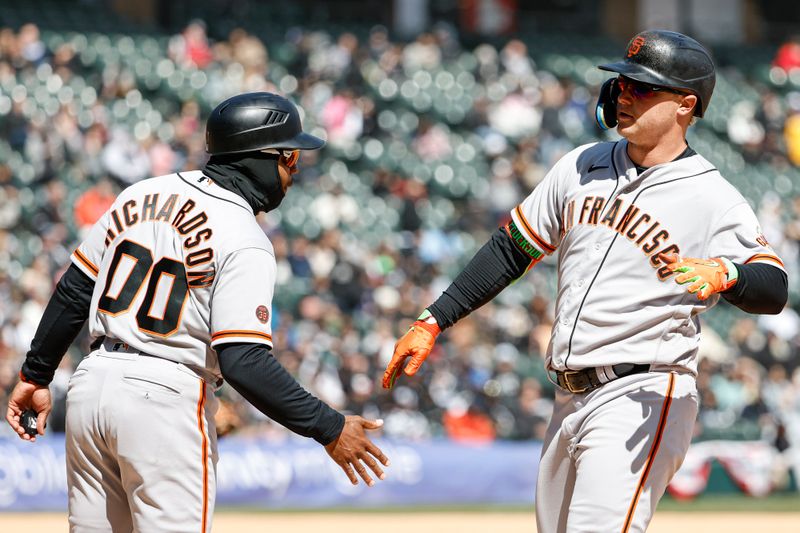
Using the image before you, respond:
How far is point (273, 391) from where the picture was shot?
3.71m

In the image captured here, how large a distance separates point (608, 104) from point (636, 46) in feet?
0.98

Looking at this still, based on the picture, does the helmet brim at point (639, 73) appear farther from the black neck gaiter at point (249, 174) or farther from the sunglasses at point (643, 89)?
the black neck gaiter at point (249, 174)

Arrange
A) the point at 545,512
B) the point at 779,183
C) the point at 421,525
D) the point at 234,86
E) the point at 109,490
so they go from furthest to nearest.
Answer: the point at 779,183
the point at 234,86
the point at 421,525
the point at 545,512
the point at 109,490

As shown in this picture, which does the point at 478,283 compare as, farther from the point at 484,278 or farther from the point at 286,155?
the point at 286,155

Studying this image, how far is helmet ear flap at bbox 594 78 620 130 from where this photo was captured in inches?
173

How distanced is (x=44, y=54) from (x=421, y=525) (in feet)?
25.4

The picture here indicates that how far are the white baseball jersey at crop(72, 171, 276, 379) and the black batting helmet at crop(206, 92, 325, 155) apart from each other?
18cm

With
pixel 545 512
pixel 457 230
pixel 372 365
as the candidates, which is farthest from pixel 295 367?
pixel 545 512

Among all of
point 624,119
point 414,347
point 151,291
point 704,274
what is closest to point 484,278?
point 414,347

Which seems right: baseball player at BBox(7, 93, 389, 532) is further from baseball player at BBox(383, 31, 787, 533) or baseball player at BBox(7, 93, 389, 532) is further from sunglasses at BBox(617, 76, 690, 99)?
sunglasses at BBox(617, 76, 690, 99)

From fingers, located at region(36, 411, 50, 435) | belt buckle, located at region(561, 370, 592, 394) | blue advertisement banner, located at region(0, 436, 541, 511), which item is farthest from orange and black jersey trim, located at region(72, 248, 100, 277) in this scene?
blue advertisement banner, located at region(0, 436, 541, 511)

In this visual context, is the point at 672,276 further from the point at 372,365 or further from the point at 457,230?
the point at 457,230

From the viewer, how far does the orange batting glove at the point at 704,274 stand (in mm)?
3631

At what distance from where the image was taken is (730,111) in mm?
18344
